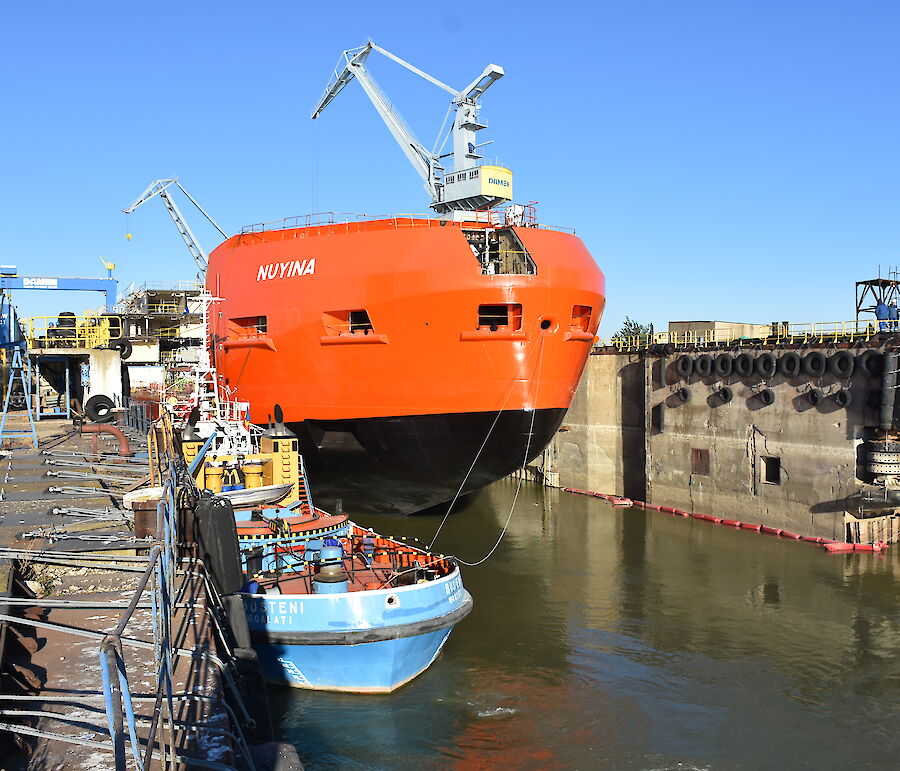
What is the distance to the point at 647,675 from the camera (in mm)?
13922

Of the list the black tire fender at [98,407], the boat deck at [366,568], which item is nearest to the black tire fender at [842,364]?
the boat deck at [366,568]

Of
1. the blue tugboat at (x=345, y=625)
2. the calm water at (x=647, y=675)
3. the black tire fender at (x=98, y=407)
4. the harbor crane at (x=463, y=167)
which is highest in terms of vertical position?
the harbor crane at (x=463, y=167)

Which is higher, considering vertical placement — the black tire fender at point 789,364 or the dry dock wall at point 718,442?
the black tire fender at point 789,364

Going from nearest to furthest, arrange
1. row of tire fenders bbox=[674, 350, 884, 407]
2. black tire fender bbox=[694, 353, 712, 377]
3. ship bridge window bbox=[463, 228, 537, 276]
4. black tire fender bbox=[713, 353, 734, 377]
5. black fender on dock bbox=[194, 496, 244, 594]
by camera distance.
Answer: black fender on dock bbox=[194, 496, 244, 594], ship bridge window bbox=[463, 228, 537, 276], row of tire fenders bbox=[674, 350, 884, 407], black tire fender bbox=[713, 353, 734, 377], black tire fender bbox=[694, 353, 712, 377]

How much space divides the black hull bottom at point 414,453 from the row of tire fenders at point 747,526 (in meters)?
8.83

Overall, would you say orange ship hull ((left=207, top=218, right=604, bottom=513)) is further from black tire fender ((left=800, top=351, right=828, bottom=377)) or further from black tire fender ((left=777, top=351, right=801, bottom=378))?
black tire fender ((left=800, top=351, right=828, bottom=377))

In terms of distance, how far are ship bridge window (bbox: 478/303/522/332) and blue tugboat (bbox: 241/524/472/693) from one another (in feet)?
26.2

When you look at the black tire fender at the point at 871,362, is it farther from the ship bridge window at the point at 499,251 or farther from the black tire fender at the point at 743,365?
the ship bridge window at the point at 499,251

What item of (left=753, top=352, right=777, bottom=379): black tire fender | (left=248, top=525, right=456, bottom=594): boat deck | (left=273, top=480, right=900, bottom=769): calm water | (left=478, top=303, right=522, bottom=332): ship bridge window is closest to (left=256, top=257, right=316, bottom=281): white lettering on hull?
(left=478, top=303, right=522, bottom=332): ship bridge window

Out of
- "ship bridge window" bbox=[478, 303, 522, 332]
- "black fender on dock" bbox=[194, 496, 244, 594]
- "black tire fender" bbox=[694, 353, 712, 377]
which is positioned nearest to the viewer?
"black fender on dock" bbox=[194, 496, 244, 594]

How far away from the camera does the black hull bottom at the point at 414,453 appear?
66.3ft

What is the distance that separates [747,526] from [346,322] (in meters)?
15.6

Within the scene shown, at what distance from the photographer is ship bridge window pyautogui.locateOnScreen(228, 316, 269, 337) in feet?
74.8

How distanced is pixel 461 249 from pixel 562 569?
31.0 feet
